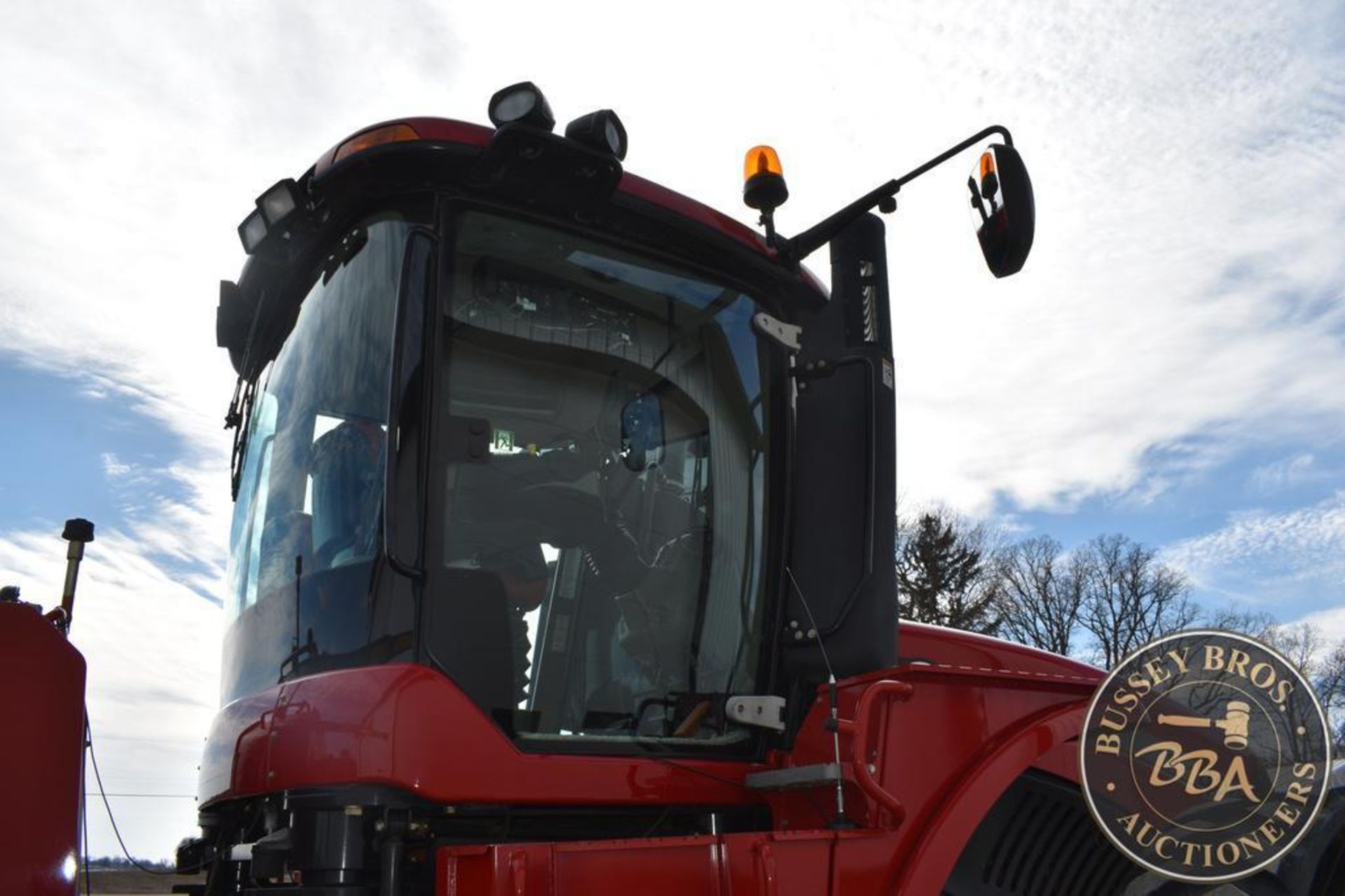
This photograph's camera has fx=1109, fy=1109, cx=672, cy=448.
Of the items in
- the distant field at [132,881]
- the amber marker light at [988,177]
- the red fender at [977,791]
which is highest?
the amber marker light at [988,177]

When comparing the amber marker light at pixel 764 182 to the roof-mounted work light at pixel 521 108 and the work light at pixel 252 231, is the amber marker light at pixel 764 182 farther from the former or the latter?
the work light at pixel 252 231

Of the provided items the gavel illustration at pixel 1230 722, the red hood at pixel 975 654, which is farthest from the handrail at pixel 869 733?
the red hood at pixel 975 654

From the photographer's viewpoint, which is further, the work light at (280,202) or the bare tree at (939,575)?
the bare tree at (939,575)

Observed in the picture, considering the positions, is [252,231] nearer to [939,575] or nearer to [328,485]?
[328,485]

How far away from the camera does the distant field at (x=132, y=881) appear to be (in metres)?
3.26

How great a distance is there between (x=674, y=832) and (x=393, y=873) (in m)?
0.69

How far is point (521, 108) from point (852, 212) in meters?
0.91

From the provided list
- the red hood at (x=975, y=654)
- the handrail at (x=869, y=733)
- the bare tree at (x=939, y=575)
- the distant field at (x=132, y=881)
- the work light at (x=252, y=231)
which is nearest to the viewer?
the handrail at (x=869, y=733)

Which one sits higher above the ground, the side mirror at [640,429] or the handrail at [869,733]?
the side mirror at [640,429]

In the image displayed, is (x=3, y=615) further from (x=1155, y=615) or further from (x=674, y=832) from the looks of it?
(x=1155, y=615)

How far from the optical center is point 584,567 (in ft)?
8.52

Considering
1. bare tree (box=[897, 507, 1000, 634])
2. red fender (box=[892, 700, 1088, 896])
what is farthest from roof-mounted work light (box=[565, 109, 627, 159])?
bare tree (box=[897, 507, 1000, 634])

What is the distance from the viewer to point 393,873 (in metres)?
2.11

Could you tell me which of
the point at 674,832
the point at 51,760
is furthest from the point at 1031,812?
the point at 51,760
